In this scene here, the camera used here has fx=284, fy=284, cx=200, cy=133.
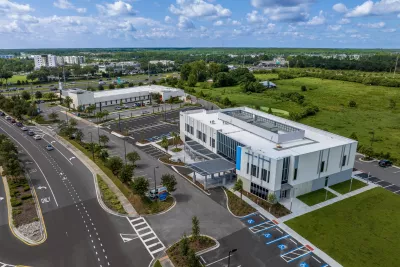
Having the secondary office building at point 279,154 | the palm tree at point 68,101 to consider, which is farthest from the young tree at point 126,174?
the palm tree at point 68,101

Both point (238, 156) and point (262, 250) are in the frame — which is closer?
point (262, 250)

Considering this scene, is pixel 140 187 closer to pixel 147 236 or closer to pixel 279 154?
pixel 147 236

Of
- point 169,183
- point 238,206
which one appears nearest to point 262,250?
point 238,206

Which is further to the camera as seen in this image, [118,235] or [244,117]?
[244,117]

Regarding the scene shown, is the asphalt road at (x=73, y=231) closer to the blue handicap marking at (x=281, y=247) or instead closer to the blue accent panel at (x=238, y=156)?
the blue handicap marking at (x=281, y=247)

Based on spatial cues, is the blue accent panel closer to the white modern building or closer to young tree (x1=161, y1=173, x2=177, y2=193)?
young tree (x1=161, y1=173, x2=177, y2=193)

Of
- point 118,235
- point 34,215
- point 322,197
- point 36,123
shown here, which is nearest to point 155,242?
point 118,235

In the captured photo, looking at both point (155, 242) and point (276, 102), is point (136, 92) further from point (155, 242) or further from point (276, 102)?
point (155, 242)

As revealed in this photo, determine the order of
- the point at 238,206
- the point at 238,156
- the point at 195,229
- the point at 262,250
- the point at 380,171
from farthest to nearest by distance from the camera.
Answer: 1. the point at 380,171
2. the point at 238,156
3. the point at 238,206
4. the point at 195,229
5. the point at 262,250
